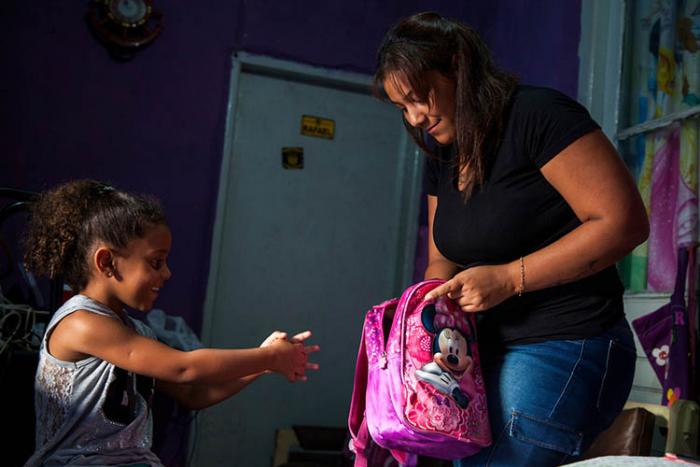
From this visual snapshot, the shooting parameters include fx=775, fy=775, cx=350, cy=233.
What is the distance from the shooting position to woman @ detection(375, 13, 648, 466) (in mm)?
1329

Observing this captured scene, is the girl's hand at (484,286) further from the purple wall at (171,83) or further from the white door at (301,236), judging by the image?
the white door at (301,236)

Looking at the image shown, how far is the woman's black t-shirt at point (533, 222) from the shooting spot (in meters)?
1.37

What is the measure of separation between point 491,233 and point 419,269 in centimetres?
300

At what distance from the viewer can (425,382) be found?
1376 millimetres

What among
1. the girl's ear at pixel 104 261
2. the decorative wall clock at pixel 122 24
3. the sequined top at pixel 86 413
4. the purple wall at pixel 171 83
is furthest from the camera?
the decorative wall clock at pixel 122 24

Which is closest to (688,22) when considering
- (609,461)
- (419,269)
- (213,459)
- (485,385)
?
(419,269)

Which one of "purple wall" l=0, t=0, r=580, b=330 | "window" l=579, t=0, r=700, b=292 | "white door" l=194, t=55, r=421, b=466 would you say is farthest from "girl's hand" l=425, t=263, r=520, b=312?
"white door" l=194, t=55, r=421, b=466

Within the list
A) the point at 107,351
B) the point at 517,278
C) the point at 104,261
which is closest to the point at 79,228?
the point at 104,261

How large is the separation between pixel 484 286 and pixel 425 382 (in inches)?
7.9

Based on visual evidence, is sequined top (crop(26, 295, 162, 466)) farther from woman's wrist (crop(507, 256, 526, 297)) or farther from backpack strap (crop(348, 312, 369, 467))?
woman's wrist (crop(507, 256, 526, 297))

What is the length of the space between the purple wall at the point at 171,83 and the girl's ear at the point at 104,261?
2.20 m

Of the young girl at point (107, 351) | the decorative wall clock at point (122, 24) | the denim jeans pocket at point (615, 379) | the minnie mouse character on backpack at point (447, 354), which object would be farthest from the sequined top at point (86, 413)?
the decorative wall clock at point (122, 24)

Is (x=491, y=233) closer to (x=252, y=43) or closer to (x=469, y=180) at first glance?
(x=469, y=180)

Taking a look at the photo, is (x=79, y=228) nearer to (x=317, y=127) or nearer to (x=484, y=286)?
(x=484, y=286)
